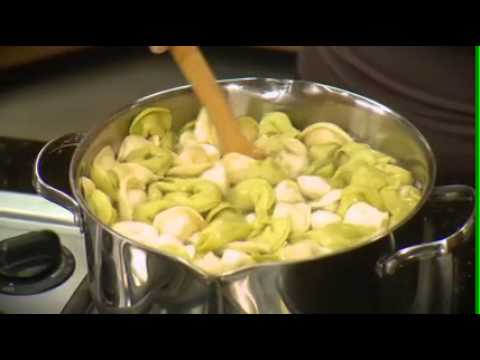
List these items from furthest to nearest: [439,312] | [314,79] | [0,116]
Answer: [0,116] < [314,79] < [439,312]

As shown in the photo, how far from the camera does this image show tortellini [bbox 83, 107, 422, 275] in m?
0.54

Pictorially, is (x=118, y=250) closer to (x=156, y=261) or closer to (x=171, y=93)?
(x=156, y=261)

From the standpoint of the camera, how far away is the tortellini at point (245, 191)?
54 centimetres

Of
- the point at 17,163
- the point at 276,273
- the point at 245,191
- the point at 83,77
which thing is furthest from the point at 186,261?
the point at 83,77

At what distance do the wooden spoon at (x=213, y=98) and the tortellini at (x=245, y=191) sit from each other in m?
0.01

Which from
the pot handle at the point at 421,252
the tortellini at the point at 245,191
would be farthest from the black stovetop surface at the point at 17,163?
the pot handle at the point at 421,252

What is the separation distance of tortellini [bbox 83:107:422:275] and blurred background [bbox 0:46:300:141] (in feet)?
1.87

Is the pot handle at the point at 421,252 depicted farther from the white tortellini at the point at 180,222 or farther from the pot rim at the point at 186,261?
the white tortellini at the point at 180,222

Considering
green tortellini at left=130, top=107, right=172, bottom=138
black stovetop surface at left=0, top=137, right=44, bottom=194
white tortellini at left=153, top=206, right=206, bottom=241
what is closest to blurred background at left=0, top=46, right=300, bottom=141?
black stovetop surface at left=0, top=137, right=44, bottom=194

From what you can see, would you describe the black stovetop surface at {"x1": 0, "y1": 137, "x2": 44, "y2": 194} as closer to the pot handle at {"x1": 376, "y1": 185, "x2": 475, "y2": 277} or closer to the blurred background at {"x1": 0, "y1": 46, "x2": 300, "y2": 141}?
the pot handle at {"x1": 376, "y1": 185, "x2": 475, "y2": 277}

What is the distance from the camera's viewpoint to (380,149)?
2.16 ft

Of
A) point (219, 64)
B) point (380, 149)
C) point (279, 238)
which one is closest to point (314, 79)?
point (380, 149)

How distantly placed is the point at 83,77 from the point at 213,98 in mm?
718

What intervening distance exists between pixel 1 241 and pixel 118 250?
17 cm
